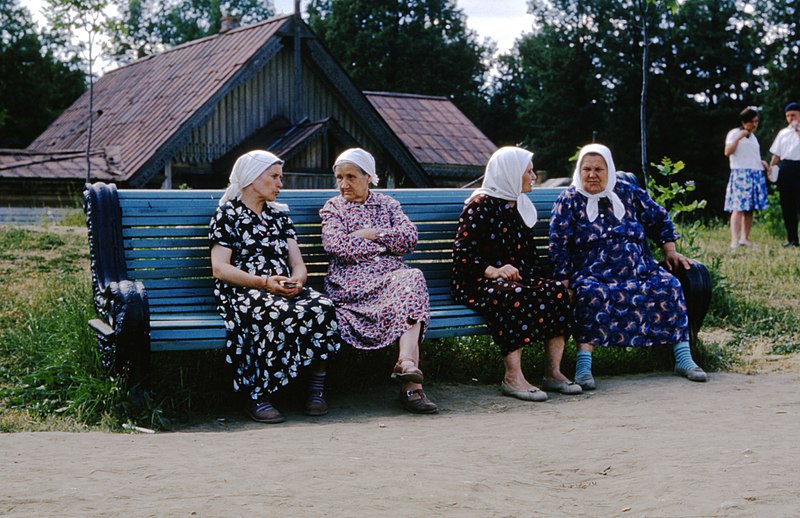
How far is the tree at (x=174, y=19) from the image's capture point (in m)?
58.6

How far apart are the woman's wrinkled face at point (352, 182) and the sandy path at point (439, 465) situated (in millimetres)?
1248

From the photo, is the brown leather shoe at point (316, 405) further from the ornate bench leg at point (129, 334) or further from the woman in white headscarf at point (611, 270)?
the woman in white headscarf at point (611, 270)

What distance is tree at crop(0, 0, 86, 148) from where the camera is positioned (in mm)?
33094

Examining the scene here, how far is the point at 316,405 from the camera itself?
4.77 meters

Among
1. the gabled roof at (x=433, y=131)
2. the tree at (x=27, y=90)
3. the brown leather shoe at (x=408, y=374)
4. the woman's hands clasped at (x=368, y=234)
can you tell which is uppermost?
the tree at (x=27, y=90)

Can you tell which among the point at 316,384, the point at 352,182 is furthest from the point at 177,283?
the point at 352,182

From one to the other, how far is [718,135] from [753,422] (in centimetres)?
3627

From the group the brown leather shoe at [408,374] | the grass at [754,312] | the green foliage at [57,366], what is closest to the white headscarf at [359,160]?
the brown leather shoe at [408,374]

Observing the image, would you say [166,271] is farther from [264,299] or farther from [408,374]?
[408,374]

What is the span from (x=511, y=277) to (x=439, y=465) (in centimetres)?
200

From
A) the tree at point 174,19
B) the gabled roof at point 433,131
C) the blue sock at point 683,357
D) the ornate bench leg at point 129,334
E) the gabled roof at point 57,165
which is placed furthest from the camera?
the tree at point 174,19

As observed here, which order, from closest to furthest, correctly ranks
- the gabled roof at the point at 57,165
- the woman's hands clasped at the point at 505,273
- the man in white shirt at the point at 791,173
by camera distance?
the woman's hands clasped at the point at 505,273, the man in white shirt at the point at 791,173, the gabled roof at the point at 57,165

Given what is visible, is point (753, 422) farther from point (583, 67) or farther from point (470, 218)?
point (583, 67)

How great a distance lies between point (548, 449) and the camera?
12.8 feet
